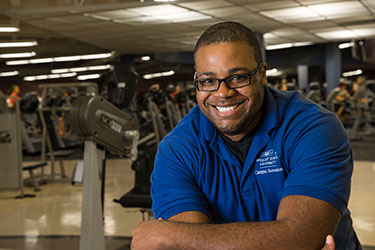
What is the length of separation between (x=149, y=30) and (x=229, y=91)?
10.4 m

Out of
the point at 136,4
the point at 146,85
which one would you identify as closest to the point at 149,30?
the point at 136,4

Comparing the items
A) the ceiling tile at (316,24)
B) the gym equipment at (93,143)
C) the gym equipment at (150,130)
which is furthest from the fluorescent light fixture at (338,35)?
the gym equipment at (93,143)

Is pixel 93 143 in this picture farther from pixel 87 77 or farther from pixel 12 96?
pixel 87 77

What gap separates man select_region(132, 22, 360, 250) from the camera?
121cm

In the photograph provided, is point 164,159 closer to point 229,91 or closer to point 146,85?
point 229,91

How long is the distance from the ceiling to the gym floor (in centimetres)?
298

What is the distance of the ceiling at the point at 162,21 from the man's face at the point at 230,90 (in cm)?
618

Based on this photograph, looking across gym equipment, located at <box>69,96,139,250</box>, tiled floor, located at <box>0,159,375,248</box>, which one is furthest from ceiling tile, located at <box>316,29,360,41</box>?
gym equipment, located at <box>69,96,139,250</box>

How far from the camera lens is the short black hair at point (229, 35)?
134 cm

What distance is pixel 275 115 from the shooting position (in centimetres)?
138

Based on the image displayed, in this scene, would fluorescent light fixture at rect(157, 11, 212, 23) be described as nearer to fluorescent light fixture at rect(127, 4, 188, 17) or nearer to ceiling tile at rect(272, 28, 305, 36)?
fluorescent light fixture at rect(127, 4, 188, 17)

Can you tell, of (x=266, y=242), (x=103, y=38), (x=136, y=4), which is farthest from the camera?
(x=103, y=38)

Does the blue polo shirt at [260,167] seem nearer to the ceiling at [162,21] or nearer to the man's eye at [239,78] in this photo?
the man's eye at [239,78]

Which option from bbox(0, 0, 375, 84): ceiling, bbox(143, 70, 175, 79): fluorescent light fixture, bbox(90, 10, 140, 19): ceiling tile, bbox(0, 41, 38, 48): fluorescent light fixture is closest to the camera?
bbox(0, 0, 375, 84): ceiling
